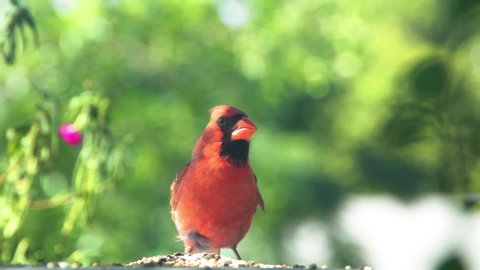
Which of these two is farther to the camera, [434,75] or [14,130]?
[14,130]

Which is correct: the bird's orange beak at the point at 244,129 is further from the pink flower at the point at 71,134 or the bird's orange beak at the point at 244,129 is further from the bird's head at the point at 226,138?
the pink flower at the point at 71,134

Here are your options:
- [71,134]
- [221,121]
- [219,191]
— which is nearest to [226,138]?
[221,121]

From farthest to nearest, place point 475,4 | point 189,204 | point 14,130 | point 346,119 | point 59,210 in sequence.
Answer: point 346,119
point 59,210
point 14,130
point 189,204
point 475,4

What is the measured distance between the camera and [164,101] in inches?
302

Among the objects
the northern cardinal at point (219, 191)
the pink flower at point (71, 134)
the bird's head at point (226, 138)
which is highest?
the pink flower at point (71, 134)

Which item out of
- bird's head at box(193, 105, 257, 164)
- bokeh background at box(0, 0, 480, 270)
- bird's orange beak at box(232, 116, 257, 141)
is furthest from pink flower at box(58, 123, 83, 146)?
bokeh background at box(0, 0, 480, 270)

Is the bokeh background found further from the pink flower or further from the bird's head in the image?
the bird's head

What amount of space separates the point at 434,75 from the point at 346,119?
965 centimetres

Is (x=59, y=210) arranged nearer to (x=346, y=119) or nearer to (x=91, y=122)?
(x=91, y=122)

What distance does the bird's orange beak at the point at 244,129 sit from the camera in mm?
2180

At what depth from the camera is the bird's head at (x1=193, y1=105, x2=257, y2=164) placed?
7.39ft

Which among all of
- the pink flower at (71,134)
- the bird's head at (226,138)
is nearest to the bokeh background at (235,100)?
the pink flower at (71,134)

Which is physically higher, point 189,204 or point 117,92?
point 117,92

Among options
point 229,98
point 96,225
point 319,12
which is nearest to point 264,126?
point 229,98
